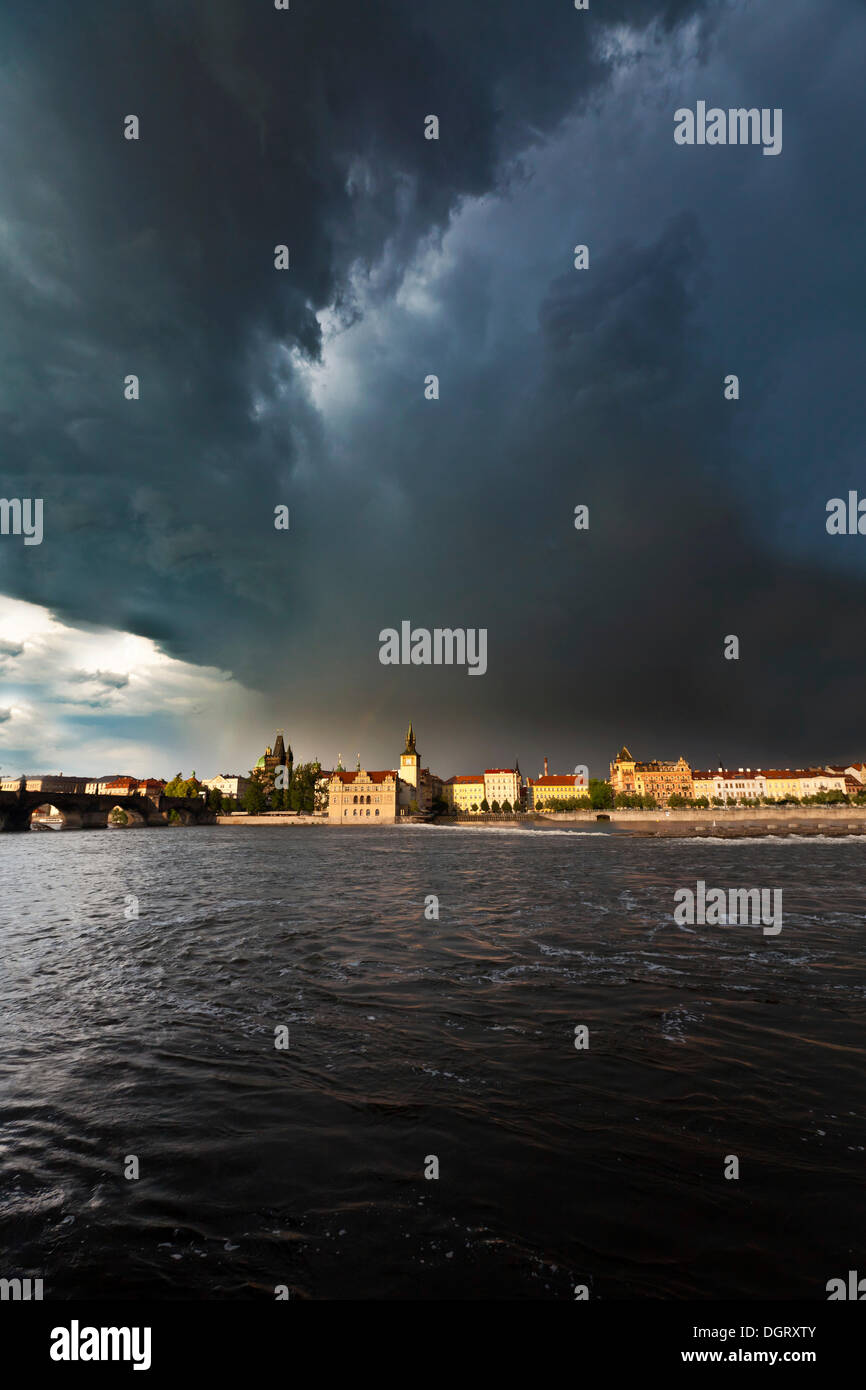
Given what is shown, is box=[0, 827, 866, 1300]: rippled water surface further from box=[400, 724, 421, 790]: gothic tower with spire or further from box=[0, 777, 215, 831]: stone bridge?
box=[400, 724, 421, 790]: gothic tower with spire

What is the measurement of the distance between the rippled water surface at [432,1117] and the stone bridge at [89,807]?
101 meters

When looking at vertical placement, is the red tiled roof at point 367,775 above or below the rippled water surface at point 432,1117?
below

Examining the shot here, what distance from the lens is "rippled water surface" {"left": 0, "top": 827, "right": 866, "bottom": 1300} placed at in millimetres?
4297

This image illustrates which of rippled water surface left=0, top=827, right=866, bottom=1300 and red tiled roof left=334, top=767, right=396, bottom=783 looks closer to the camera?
rippled water surface left=0, top=827, right=866, bottom=1300

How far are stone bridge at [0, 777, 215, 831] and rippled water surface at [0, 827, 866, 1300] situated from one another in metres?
101

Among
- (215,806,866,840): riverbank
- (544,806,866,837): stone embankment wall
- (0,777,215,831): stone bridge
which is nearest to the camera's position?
(0,777,215,831): stone bridge

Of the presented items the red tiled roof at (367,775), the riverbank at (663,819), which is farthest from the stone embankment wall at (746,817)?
the red tiled roof at (367,775)

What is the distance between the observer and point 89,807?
121125 mm

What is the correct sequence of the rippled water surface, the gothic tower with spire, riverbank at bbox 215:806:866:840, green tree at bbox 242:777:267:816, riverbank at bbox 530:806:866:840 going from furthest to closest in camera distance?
the gothic tower with spire
green tree at bbox 242:777:267:816
riverbank at bbox 215:806:866:840
riverbank at bbox 530:806:866:840
the rippled water surface

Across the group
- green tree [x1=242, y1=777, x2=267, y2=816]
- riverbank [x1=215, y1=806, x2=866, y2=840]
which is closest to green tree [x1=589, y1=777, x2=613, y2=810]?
riverbank [x1=215, y1=806, x2=866, y2=840]

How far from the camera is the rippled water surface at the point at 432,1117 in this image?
430 centimetres

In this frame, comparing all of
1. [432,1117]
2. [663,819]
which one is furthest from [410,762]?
[432,1117]

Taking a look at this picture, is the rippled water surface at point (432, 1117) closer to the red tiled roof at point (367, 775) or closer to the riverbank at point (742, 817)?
the riverbank at point (742, 817)

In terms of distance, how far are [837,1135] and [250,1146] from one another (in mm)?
6103
